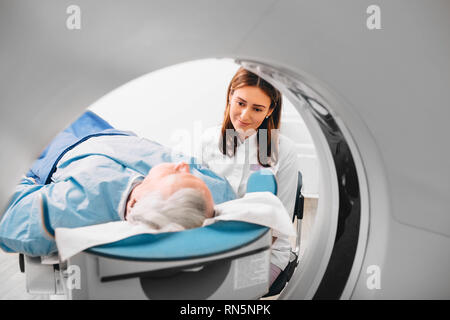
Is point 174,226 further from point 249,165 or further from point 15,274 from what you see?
point 15,274

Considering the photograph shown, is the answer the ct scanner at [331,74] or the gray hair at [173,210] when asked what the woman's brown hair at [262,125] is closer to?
the gray hair at [173,210]

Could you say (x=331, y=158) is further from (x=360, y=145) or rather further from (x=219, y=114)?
(x=219, y=114)

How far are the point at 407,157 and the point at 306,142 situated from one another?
1906 millimetres

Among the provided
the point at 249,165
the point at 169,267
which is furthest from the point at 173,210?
the point at 249,165

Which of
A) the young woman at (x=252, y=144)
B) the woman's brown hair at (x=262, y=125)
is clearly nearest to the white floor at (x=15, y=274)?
the young woman at (x=252, y=144)

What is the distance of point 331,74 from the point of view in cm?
36

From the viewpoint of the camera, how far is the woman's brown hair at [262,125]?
3.76 feet

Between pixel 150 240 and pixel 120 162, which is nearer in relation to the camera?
pixel 150 240

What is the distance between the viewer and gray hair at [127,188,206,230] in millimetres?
716

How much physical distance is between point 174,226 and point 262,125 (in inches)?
26.8

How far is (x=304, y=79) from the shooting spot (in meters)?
0.38
